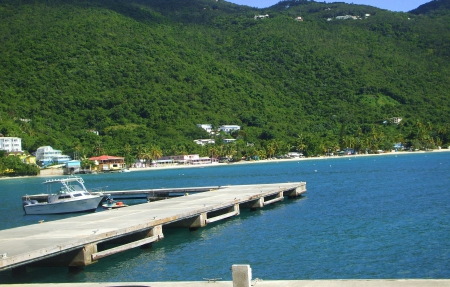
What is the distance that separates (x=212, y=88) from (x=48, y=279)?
165 meters

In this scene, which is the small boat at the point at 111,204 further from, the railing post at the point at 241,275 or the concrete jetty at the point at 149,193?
the railing post at the point at 241,275

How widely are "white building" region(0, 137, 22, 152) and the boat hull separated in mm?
90866

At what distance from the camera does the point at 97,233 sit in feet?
71.3

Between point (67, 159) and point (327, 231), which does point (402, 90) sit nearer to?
point (67, 159)

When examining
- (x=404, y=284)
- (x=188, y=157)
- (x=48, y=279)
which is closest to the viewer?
(x=404, y=284)

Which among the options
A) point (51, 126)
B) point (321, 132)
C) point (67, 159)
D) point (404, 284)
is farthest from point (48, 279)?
point (321, 132)

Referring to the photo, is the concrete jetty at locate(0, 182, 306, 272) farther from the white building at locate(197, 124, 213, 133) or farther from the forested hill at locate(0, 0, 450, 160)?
the white building at locate(197, 124, 213, 133)

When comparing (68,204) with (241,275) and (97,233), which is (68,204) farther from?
(241,275)

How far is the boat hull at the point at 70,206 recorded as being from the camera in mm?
40031

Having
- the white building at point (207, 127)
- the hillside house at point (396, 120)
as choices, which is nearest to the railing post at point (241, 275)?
the white building at point (207, 127)

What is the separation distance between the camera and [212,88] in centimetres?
18275

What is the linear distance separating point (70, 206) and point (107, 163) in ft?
295

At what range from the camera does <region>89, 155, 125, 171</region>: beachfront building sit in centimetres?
12838

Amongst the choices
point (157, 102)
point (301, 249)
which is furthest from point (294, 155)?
point (301, 249)
